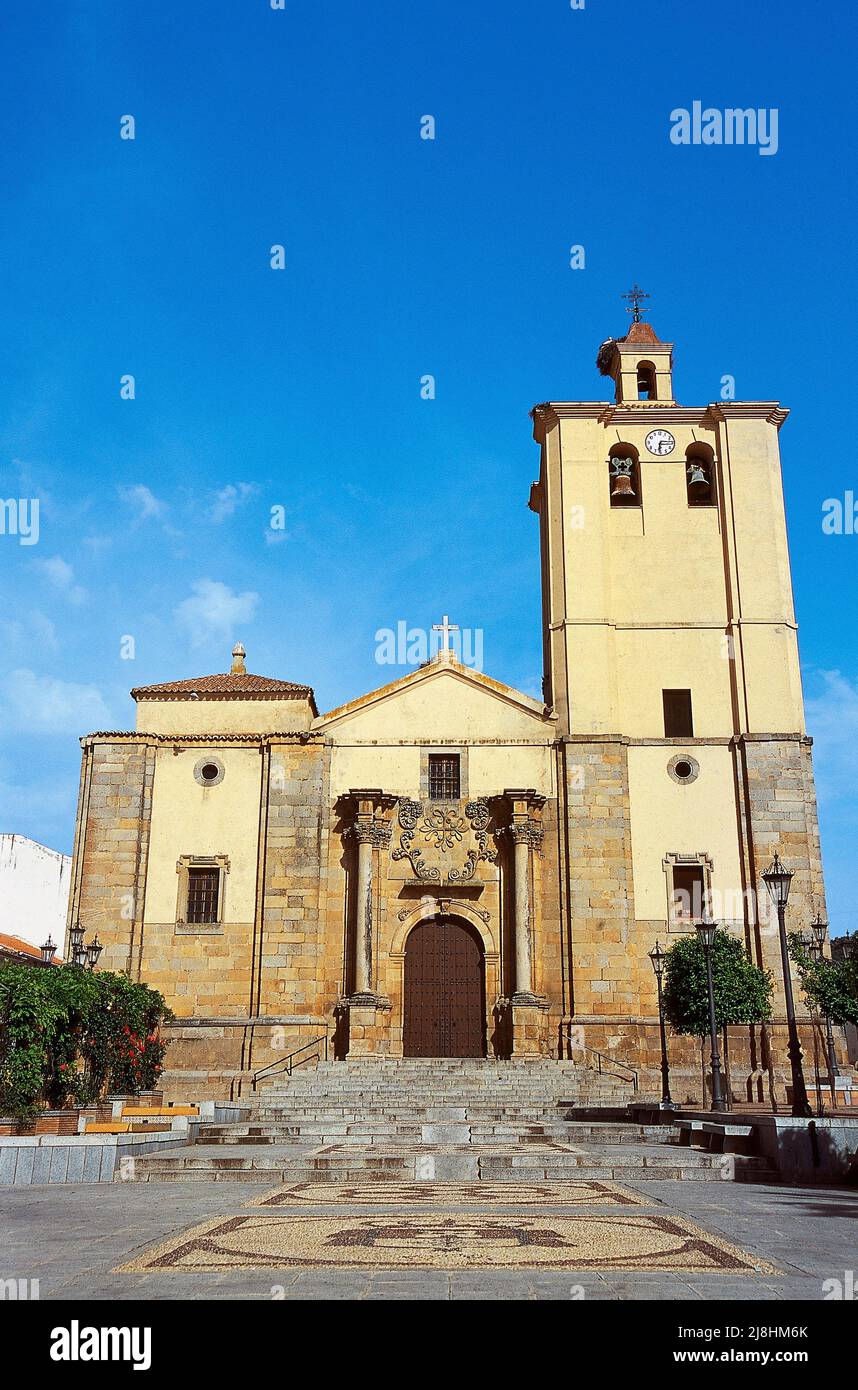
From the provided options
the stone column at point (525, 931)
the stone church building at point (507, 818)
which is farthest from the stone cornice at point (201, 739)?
the stone column at point (525, 931)

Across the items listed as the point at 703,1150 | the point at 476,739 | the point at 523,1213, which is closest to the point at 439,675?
the point at 476,739

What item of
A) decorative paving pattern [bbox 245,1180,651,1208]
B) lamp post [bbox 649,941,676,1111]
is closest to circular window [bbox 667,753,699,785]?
lamp post [bbox 649,941,676,1111]

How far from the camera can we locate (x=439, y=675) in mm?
27391

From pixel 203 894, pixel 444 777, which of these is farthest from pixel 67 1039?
pixel 444 777

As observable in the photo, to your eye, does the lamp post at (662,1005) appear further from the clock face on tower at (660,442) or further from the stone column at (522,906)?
the clock face on tower at (660,442)

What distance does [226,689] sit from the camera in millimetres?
27375

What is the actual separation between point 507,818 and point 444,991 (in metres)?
3.98

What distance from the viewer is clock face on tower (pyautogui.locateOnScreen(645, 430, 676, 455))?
28.9 metres

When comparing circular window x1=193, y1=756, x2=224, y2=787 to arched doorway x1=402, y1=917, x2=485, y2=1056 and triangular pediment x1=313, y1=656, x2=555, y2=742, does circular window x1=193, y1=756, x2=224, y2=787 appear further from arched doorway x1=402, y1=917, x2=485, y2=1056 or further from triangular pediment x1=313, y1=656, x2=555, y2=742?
arched doorway x1=402, y1=917, x2=485, y2=1056

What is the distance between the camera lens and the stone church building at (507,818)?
24734 mm

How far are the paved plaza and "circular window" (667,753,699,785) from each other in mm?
15869

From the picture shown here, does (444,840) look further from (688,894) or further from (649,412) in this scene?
(649,412)
